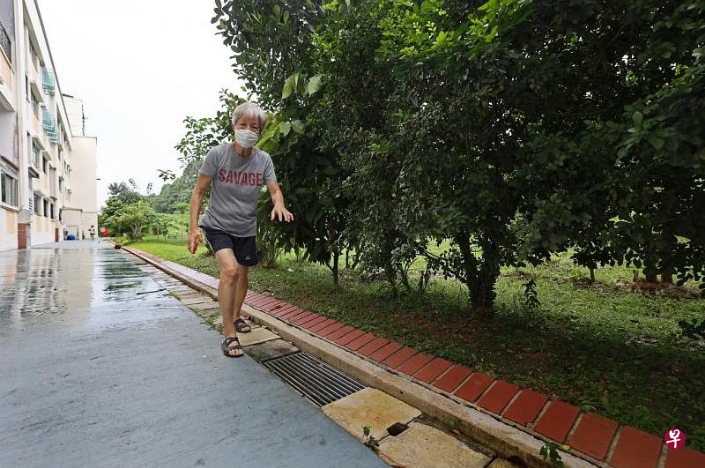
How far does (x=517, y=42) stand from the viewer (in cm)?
211

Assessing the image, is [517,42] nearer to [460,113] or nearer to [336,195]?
[460,113]

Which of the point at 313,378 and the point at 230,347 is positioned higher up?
the point at 230,347

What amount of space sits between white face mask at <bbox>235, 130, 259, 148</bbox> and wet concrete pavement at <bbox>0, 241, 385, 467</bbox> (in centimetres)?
150

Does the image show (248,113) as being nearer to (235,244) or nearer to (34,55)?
(235,244)

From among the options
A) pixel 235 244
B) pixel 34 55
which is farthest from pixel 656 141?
pixel 34 55

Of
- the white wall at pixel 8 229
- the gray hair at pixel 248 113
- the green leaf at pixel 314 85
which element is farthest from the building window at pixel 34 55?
the gray hair at pixel 248 113

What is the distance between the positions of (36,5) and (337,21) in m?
25.3

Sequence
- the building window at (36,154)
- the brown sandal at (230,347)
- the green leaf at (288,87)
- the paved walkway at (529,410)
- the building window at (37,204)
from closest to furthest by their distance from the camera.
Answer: the paved walkway at (529,410)
the brown sandal at (230,347)
the green leaf at (288,87)
the building window at (36,154)
the building window at (37,204)

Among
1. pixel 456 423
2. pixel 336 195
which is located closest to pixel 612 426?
pixel 456 423

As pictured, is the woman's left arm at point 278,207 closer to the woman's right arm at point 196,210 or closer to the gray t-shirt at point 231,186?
the gray t-shirt at point 231,186

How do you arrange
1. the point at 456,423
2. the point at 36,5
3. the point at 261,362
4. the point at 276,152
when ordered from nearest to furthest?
1. the point at 456,423
2. the point at 261,362
3. the point at 276,152
4. the point at 36,5

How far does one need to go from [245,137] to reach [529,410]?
2.36 meters

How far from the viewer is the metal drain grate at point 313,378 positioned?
2146 mm

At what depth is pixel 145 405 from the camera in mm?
1917
